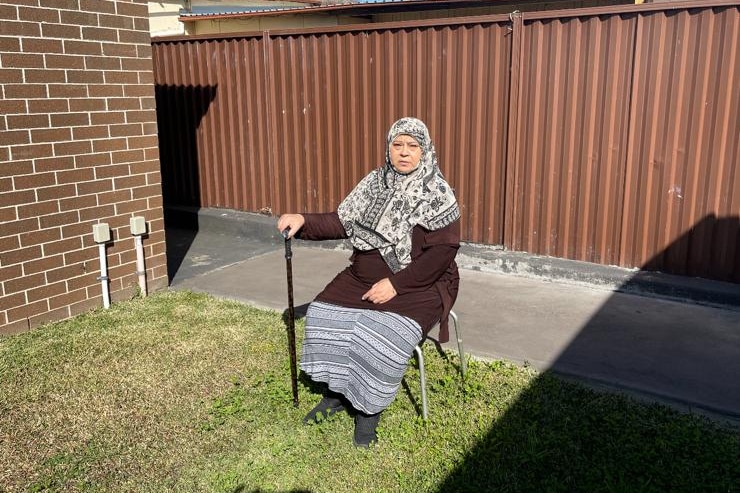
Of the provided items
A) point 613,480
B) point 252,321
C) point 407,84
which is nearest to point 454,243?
point 613,480

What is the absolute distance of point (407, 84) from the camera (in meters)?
6.48

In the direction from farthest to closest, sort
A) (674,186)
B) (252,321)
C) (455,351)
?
(674,186)
(252,321)
(455,351)

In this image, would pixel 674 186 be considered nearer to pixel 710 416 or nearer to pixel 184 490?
pixel 710 416

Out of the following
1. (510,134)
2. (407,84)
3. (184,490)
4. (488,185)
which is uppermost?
(407,84)

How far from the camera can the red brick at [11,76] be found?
14.6 feet

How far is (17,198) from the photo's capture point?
4629 mm

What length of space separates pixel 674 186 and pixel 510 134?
1446 mm

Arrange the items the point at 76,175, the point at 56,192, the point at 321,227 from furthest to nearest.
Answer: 1. the point at 76,175
2. the point at 56,192
3. the point at 321,227

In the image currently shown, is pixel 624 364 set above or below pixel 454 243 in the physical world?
below

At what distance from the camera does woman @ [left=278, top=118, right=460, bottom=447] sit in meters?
3.27

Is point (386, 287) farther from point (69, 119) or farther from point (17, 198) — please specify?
point (69, 119)

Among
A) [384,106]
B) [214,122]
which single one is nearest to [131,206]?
[384,106]

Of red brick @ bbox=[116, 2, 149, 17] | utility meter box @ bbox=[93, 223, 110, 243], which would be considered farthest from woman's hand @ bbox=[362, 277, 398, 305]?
red brick @ bbox=[116, 2, 149, 17]

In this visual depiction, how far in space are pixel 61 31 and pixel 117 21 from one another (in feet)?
1.65
